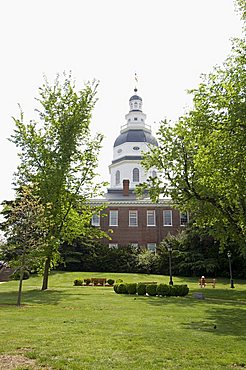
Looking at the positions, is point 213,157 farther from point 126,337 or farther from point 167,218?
point 167,218

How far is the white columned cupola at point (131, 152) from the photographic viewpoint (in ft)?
209

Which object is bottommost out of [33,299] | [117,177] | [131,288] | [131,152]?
[33,299]

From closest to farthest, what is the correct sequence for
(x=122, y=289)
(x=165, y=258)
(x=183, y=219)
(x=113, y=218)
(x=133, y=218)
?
(x=122, y=289)
(x=165, y=258)
(x=133, y=218)
(x=113, y=218)
(x=183, y=219)

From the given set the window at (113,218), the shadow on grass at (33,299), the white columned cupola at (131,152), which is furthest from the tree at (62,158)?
the white columned cupola at (131,152)

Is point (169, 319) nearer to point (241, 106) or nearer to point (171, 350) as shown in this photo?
point (171, 350)

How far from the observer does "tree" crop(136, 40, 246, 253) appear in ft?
62.3

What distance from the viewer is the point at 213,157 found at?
20078 millimetres

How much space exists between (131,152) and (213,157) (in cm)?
4519

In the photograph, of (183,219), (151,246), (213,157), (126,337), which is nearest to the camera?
(126,337)

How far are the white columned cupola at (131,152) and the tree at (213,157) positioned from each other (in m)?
34.6

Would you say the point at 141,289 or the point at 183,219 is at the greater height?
the point at 183,219

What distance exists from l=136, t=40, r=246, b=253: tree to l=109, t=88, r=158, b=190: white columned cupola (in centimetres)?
3455

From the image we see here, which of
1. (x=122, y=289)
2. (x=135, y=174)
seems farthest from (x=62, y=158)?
(x=135, y=174)

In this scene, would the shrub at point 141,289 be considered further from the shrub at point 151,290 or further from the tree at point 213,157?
the tree at point 213,157
